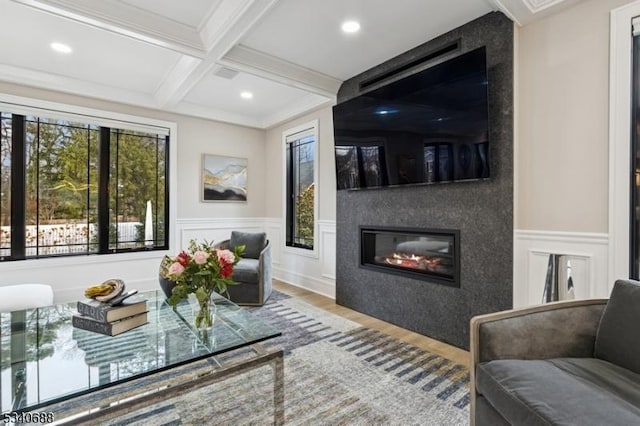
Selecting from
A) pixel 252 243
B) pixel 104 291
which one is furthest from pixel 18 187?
pixel 104 291

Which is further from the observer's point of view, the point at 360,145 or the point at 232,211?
the point at 232,211

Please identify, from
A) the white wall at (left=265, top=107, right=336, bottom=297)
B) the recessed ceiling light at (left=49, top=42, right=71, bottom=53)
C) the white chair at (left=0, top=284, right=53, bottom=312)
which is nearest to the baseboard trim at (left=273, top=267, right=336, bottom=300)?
the white wall at (left=265, top=107, right=336, bottom=297)

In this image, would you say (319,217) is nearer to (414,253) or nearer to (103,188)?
(414,253)

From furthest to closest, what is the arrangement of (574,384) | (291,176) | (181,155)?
1. (291,176)
2. (181,155)
3. (574,384)

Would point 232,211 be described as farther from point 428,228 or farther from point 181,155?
point 428,228

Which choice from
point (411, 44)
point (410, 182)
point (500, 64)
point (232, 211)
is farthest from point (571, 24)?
point (232, 211)

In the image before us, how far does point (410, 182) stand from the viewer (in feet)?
9.31

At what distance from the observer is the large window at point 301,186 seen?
450cm

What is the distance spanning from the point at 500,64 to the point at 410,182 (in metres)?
1.09

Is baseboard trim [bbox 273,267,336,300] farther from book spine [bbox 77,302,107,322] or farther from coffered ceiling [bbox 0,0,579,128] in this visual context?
book spine [bbox 77,302,107,322]

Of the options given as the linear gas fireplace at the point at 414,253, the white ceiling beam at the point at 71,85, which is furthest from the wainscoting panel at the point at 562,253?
the white ceiling beam at the point at 71,85

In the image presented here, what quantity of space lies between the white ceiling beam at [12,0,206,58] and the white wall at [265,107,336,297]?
6.07 feet

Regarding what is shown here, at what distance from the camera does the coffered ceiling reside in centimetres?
226

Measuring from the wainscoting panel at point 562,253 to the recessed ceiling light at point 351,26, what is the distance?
1987 mm
